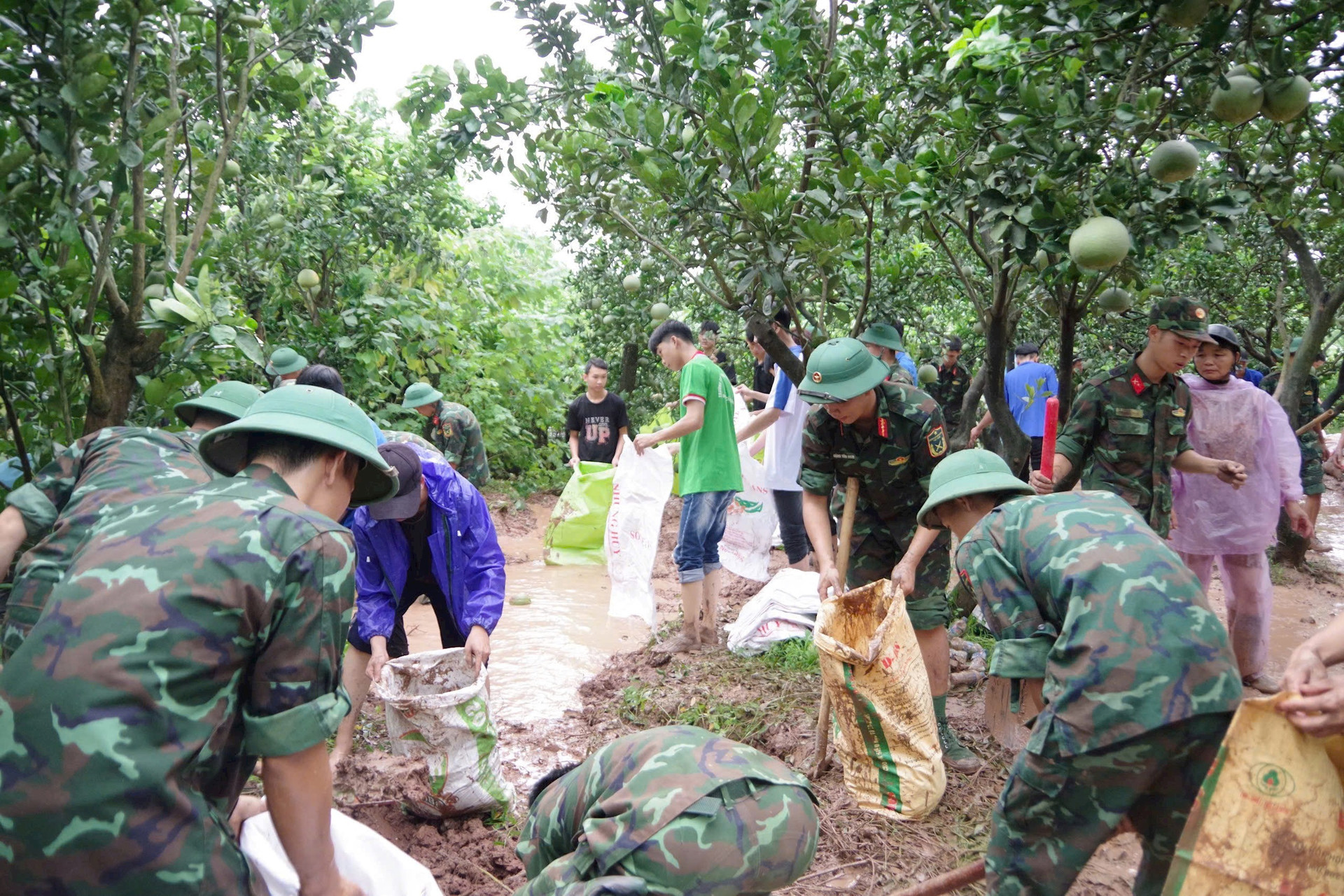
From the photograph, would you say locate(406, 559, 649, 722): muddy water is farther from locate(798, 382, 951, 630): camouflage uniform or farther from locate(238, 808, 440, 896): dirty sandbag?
locate(238, 808, 440, 896): dirty sandbag

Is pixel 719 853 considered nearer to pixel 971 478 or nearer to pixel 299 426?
pixel 299 426

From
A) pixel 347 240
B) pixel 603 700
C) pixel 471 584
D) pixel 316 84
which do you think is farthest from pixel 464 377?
pixel 471 584

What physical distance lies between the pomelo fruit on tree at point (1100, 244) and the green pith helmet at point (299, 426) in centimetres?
188

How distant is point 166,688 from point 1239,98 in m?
3.05

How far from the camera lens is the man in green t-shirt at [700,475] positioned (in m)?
4.59

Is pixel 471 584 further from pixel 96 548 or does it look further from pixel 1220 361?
pixel 1220 361

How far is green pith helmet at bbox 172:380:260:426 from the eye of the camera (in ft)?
9.09

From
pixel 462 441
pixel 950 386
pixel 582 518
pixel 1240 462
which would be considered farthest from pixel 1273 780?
pixel 950 386

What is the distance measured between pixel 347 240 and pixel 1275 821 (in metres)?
6.93

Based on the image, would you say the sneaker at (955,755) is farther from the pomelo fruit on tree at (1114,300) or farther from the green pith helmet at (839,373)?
the pomelo fruit on tree at (1114,300)

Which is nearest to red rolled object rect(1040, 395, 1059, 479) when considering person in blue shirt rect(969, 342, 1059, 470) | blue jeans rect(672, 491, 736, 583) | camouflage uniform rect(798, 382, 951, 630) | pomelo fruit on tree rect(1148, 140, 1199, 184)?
camouflage uniform rect(798, 382, 951, 630)

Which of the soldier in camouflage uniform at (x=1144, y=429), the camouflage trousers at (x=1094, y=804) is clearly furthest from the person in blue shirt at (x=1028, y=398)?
the camouflage trousers at (x=1094, y=804)

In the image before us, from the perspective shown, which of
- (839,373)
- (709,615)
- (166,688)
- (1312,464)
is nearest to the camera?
(166,688)

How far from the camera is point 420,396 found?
243 inches
